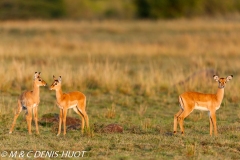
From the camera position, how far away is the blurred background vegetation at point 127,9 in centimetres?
4184

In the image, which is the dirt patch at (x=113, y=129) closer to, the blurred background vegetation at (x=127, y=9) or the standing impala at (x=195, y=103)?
the standing impala at (x=195, y=103)

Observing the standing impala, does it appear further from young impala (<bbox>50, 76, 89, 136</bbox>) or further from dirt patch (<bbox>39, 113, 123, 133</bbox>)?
young impala (<bbox>50, 76, 89, 136</bbox>)

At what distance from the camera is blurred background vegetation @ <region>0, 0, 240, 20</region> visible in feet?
137

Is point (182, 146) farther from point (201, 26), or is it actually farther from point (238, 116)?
point (201, 26)

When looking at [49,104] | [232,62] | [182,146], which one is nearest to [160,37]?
[232,62]

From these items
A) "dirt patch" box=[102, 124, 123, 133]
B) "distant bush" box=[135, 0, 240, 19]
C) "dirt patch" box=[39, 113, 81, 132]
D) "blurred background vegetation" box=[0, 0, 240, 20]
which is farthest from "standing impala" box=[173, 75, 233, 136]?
"distant bush" box=[135, 0, 240, 19]

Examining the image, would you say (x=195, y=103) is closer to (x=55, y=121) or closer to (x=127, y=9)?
(x=55, y=121)

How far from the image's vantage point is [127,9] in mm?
50750

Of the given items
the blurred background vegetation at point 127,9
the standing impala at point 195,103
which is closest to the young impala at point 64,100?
the standing impala at point 195,103

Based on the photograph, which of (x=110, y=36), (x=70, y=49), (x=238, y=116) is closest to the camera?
(x=238, y=116)

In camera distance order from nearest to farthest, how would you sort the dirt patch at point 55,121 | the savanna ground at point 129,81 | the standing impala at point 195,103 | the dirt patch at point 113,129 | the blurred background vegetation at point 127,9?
1. the savanna ground at point 129,81
2. the standing impala at point 195,103
3. the dirt patch at point 113,129
4. the dirt patch at point 55,121
5. the blurred background vegetation at point 127,9

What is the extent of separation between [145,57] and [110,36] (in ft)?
23.3

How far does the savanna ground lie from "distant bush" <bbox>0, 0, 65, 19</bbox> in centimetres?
1054

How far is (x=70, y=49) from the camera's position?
956 inches
